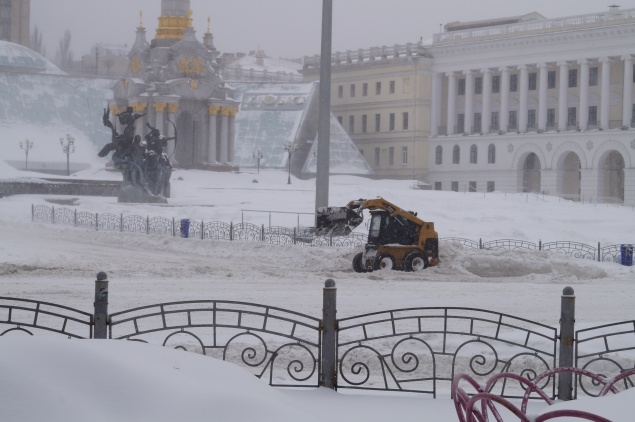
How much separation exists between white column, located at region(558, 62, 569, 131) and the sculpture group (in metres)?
40.5

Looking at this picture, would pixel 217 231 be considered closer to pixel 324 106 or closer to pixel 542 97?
pixel 324 106

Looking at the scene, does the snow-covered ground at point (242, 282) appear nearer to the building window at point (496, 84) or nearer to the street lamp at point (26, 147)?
the street lamp at point (26, 147)

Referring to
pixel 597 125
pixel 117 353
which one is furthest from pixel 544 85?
pixel 117 353

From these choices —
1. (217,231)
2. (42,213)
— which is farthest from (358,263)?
(42,213)

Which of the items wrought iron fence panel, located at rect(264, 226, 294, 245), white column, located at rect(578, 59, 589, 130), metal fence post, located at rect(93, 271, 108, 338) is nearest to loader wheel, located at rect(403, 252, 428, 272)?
wrought iron fence panel, located at rect(264, 226, 294, 245)

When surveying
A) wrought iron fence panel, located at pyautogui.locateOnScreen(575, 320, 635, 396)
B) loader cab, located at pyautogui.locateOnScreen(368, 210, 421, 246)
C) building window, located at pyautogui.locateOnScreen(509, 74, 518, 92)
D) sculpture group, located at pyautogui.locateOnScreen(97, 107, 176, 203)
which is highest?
building window, located at pyautogui.locateOnScreen(509, 74, 518, 92)

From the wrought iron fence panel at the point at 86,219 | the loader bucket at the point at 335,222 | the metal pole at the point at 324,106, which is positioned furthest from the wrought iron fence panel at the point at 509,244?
the wrought iron fence panel at the point at 86,219

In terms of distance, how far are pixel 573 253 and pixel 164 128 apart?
42.9 metres

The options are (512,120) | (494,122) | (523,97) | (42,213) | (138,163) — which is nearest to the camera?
(42,213)

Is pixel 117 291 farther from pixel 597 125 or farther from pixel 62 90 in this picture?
pixel 62 90

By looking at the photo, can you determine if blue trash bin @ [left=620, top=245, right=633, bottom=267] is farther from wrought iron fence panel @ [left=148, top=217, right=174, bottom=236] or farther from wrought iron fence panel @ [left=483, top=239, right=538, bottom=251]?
wrought iron fence panel @ [left=148, top=217, right=174, bottom=236]

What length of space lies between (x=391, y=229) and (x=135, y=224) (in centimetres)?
1465

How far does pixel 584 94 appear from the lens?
78.2m

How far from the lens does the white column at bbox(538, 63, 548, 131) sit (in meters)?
80.7
